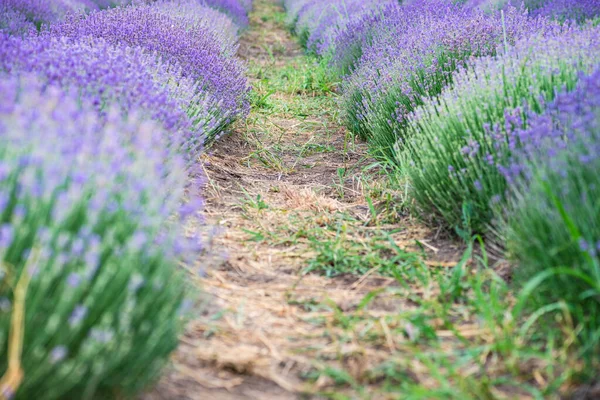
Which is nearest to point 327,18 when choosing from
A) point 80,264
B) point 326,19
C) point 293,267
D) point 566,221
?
point 326,19

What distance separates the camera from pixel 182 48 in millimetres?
4383

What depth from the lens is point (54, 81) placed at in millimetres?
2346

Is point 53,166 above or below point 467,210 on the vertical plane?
below

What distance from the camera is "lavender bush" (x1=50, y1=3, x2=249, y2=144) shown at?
4156mm

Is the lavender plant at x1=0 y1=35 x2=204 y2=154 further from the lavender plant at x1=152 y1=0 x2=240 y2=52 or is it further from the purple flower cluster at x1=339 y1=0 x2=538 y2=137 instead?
the lavender plant at x1=152 y1=0 x2=240 y2=52

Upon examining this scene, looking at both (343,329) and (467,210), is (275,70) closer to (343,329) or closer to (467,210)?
(467,210)

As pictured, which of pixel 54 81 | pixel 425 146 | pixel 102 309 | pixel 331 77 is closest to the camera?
pixel 102 309

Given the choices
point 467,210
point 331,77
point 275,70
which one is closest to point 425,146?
point 467,210

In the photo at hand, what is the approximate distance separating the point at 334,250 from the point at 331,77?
414 cm

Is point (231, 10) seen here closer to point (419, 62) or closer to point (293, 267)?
point (419, 62)

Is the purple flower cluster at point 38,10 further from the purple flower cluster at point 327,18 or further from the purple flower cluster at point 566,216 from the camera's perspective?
the purple flower cluster at point 566,216

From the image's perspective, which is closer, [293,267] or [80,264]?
[80,264]

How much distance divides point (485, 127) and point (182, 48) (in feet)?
8.56

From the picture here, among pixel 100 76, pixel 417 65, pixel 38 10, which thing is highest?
pixel 417 65
